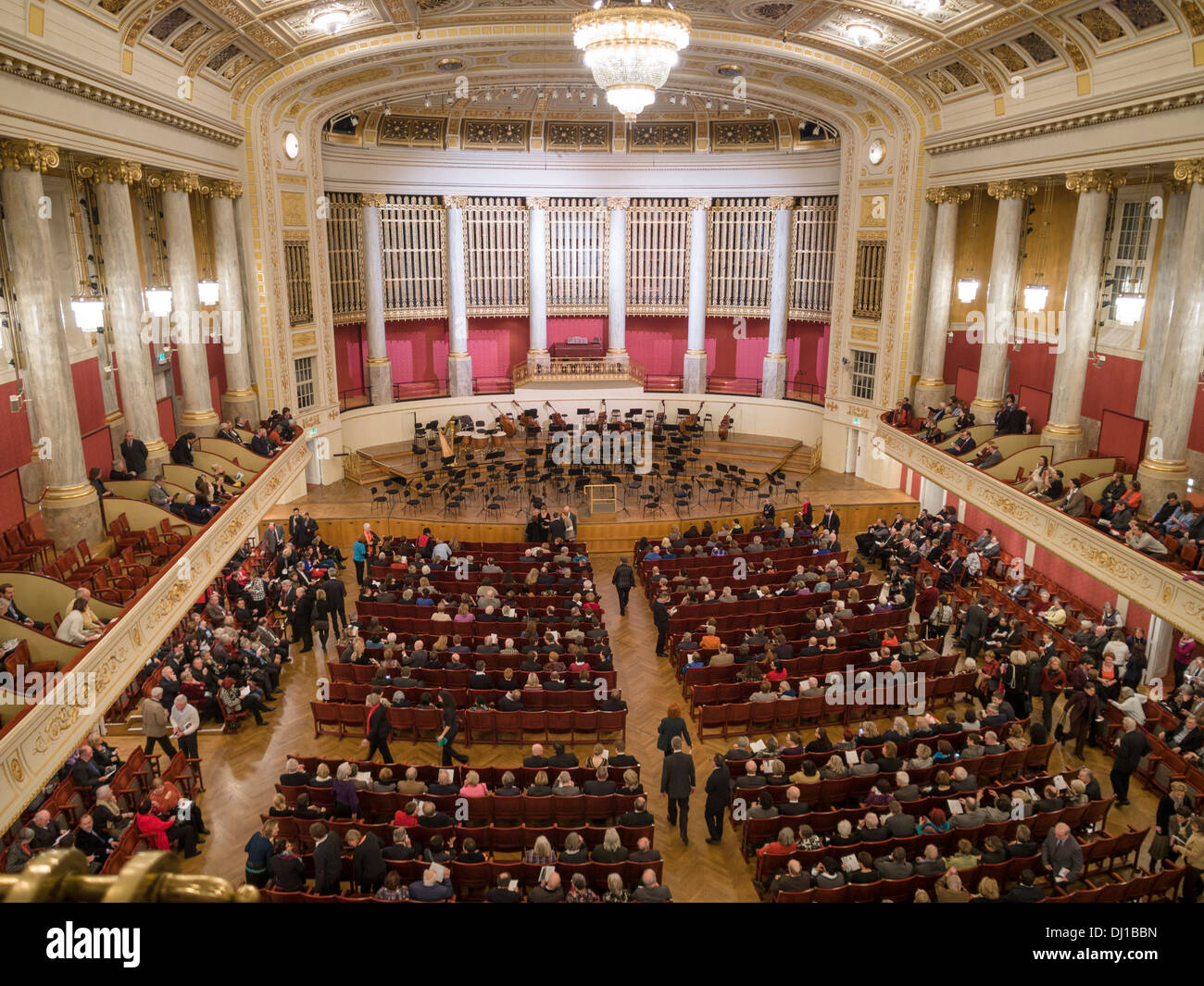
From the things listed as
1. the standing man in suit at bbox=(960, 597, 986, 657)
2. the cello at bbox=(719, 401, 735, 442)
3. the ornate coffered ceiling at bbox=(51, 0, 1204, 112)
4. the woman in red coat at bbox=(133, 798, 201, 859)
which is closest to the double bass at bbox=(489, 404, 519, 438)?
the cello at bbox=(719, 401, 735, 442)

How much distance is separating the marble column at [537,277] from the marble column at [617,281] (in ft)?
7.21

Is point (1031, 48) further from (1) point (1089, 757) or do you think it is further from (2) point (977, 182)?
(1) point (1089, 757)

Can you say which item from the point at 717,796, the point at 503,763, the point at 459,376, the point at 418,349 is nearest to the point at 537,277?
the point at 459,376

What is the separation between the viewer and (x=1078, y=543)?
14234 mm

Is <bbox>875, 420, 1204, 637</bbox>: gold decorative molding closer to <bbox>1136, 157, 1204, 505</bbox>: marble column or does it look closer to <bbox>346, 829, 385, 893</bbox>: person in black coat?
<bbox>1136, 157, 1204, 505</bbox>: marble column

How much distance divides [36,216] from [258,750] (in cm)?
776

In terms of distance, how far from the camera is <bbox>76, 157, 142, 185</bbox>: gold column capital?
13.7 metres

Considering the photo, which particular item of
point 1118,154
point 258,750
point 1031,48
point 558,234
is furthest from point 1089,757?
point 558,234

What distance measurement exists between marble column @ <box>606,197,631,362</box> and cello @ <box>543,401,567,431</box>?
2733mm

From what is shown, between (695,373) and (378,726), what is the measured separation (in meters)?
19.9

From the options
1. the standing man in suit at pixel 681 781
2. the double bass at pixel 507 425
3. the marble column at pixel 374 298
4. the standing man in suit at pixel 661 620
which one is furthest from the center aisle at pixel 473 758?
the marble column at pixel 374 298

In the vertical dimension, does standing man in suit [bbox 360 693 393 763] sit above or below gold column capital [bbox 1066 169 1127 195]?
below

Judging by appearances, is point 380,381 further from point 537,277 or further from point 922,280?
point 922,280

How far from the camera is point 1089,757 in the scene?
39.7 ft
